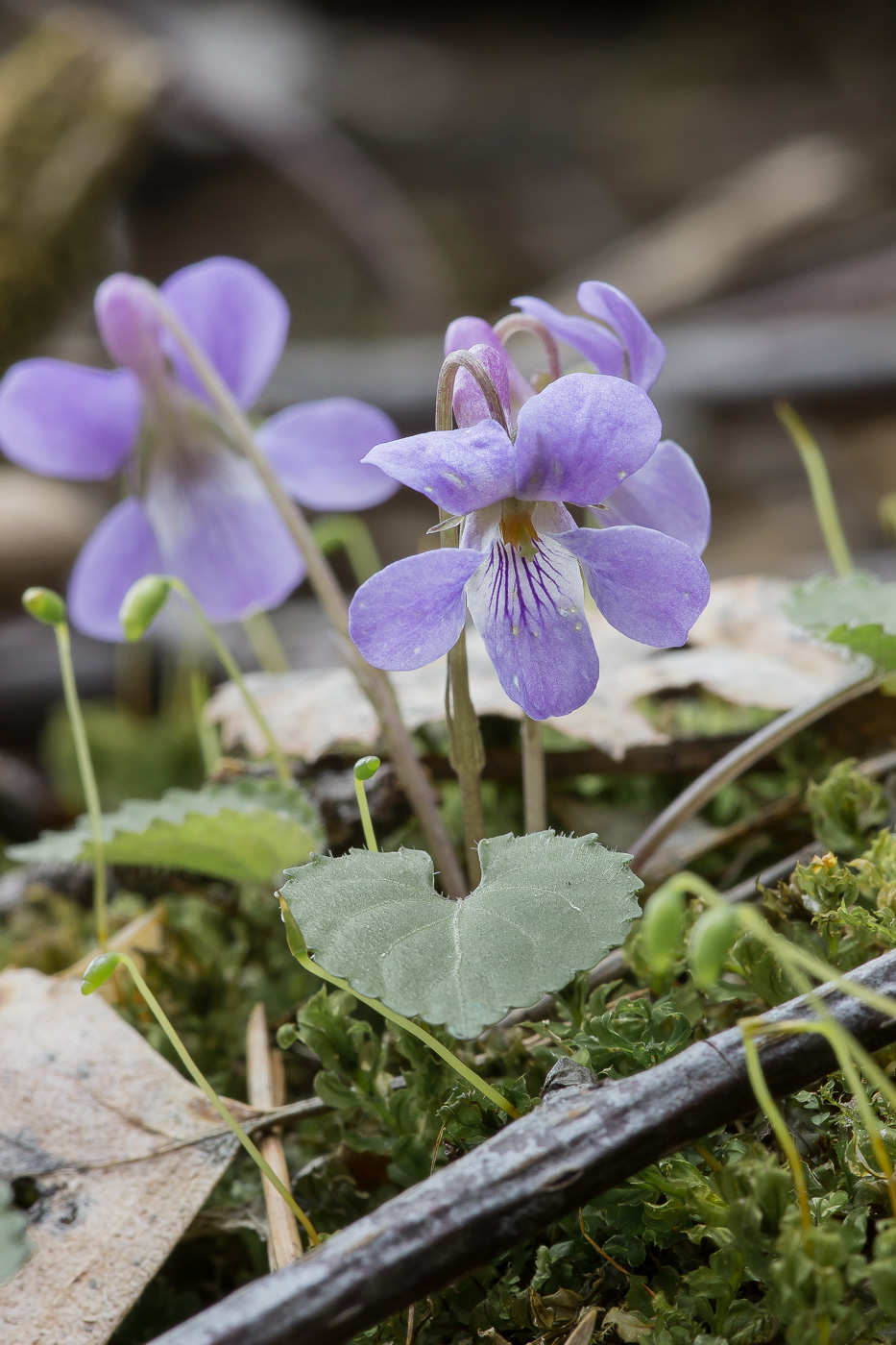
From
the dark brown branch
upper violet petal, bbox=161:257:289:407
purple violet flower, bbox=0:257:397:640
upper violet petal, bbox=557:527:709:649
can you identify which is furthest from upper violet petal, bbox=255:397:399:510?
the dark brown branch

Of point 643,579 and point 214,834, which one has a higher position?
point 643,579

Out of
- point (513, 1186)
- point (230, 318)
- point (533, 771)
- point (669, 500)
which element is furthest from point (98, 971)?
point (230, 318)

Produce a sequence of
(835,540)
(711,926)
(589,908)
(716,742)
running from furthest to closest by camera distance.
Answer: (835,540) < (716,742) < (589,908) < (711,926)

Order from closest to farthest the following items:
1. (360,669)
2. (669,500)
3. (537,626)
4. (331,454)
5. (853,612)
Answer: (537,626), (669,500), (853,612), (360,669), (331,454)

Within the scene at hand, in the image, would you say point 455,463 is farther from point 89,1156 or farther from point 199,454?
point 199,454

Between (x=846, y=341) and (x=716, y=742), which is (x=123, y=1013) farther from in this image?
(x=846, y=341)

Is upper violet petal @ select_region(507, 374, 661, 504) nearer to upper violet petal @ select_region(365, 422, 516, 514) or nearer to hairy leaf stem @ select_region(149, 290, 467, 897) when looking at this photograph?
upper violet petal @ select_region(365, 422, 516, 514)

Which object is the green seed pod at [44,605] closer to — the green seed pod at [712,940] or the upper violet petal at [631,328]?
the upper violet petal at [631,328]

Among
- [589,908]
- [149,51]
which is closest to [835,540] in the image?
[589,908]
